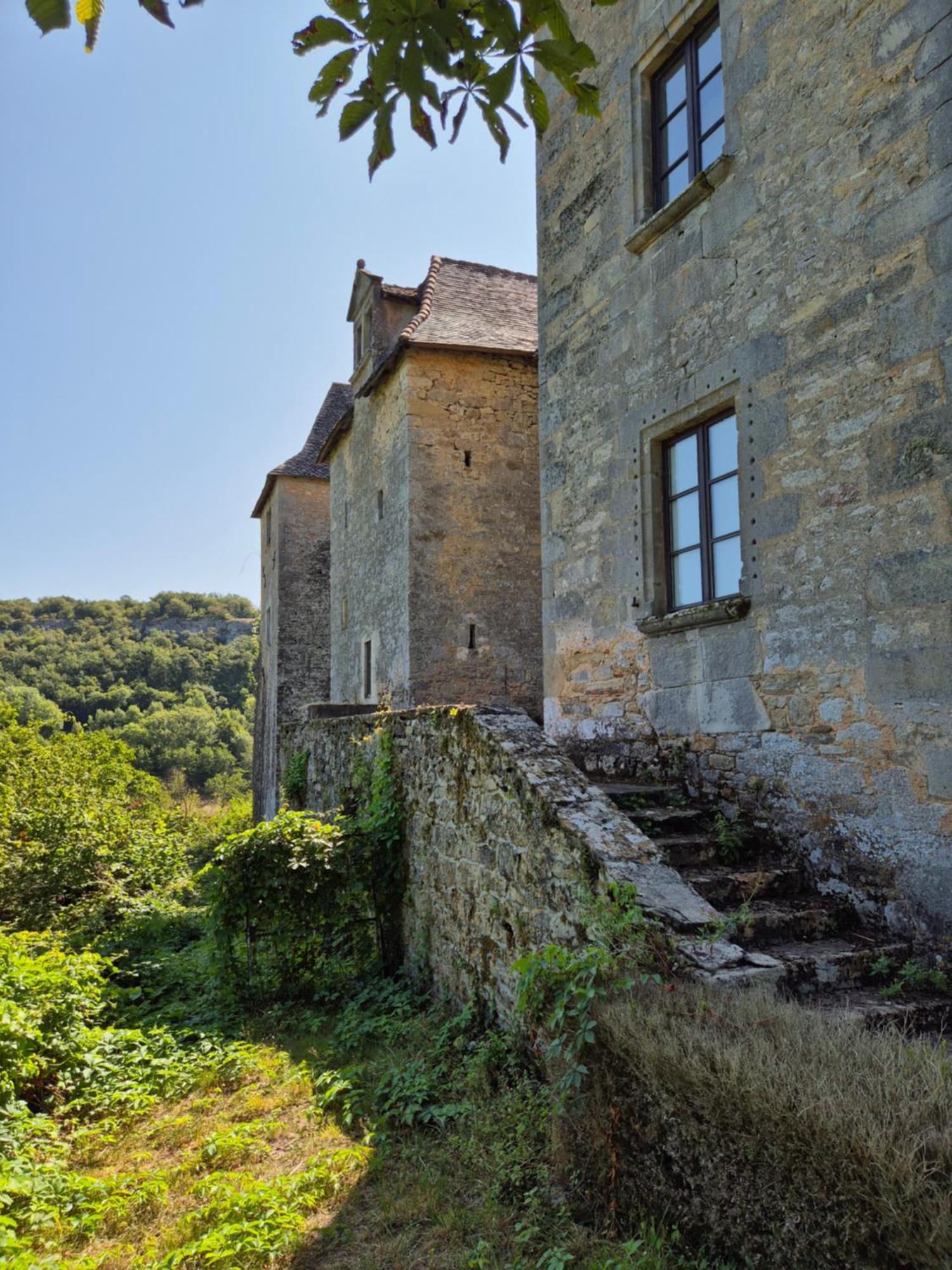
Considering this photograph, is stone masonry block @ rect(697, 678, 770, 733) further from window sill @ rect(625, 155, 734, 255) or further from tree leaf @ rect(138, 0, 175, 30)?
tree leaf @ rect(138, 0, 175, 30)

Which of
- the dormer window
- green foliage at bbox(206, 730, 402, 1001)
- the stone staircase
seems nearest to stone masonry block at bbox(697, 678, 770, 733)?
the stone staircase

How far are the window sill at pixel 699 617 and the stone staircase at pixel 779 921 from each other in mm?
1050

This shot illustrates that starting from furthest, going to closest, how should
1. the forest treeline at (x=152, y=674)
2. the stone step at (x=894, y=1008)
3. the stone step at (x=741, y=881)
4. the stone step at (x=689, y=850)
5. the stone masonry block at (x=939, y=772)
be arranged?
the forest treeline at (x=152, y=674) → the stone step at (x=689, y=850) → the stone step at (x=741, y=881) → the stone masonry block at (x=939, y=772) → the stone step at (x=894, y=1008)

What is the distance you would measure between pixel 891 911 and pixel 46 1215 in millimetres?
3843

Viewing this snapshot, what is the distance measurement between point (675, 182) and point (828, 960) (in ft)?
16.9

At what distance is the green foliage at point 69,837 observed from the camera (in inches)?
360

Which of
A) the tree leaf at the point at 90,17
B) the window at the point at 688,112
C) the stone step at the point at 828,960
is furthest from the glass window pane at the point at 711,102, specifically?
the stone step at the point at 828,960

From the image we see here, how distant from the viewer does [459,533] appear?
1088cm

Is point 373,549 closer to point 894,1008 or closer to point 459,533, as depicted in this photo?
point 459,533

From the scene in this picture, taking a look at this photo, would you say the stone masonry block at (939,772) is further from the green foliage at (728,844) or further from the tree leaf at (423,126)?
the tree leaf at (423,126)

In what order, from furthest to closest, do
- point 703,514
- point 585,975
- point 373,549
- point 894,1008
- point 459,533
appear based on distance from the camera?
point 373,549 < point 459,533 < point 703,514 < point 894,1008 < point 585,975

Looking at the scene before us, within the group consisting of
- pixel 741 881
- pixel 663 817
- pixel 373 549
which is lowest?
pixel 741 881

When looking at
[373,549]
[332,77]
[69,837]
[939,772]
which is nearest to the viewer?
→ [332,77]

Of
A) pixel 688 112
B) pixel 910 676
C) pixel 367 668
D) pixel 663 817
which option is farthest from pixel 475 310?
pixel 910 676
